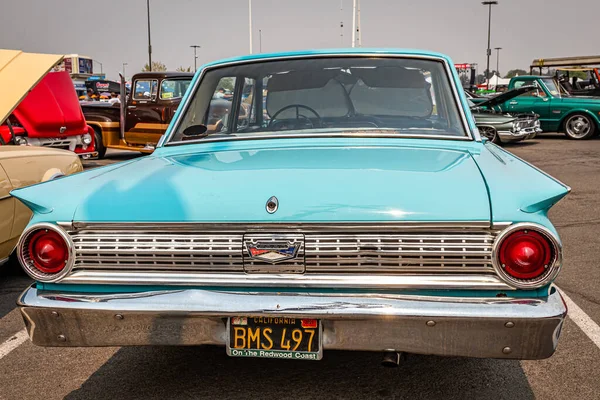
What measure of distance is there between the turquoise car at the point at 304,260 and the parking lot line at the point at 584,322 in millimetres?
1519

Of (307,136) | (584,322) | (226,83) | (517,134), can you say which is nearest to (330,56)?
(307,136)

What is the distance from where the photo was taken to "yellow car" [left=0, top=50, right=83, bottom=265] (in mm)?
4785

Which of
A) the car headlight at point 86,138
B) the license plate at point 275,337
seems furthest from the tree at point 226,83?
the car headlight at point 86,138

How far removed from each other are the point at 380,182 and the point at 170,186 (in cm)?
86

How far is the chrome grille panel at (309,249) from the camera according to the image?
2605 millimetres

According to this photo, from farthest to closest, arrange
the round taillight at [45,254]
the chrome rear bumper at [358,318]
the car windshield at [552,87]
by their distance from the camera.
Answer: the car windshield at [552,87] < the round taillight at [45,254] < the chrome rear bumper at [358,318]

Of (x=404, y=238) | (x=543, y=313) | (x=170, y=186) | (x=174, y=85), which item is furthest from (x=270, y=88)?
(x=174, y=85)

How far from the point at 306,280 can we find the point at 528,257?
824mm

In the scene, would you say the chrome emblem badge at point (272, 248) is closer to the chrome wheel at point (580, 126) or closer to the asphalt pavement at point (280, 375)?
the asphalt pavement at point (280, 375)

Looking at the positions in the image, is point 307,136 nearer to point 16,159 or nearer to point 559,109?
point 16,159

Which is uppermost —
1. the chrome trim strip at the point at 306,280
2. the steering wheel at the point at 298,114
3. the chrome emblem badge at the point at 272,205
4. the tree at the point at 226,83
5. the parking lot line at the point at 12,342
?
the tree at the point at 226,83

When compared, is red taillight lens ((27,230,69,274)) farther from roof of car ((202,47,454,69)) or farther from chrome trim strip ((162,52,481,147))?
roof of car ((202,47,454,69))

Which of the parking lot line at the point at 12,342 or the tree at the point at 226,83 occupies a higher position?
the tree at the point at 226,83

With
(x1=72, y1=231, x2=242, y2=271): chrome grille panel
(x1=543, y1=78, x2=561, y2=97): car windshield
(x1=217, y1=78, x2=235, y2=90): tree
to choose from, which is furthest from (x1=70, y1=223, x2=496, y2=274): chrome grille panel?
(x1=543, y1=78, x2=561, y2=97): car windshield
